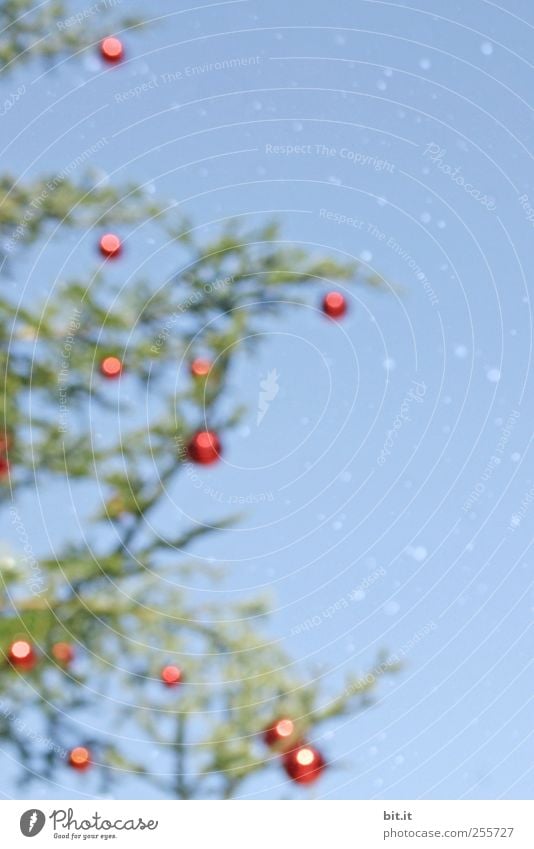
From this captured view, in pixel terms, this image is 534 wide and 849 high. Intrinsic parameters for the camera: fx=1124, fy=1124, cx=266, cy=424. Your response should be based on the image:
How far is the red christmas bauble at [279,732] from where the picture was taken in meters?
1.42

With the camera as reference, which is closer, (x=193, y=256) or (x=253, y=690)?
(x=253, y=690)

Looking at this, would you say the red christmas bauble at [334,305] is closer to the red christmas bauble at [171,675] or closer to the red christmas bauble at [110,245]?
the red christmas bauble at [110,245]

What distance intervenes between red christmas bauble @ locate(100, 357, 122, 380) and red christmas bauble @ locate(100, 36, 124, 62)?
0.45 metres

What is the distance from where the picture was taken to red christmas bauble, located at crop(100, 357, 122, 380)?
151 centimetres

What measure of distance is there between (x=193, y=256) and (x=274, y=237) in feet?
0.38

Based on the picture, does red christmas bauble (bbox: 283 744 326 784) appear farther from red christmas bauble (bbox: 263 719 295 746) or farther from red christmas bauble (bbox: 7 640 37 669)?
red christmas bauble (bbox: 7 640 37 669)

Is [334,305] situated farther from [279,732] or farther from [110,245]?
[279,732]

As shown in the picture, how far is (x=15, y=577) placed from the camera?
1408 mm

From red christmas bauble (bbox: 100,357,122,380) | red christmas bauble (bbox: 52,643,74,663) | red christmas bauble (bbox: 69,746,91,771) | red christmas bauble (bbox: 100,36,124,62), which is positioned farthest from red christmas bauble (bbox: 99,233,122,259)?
red christmas bauble (bbox: 69,746,91,771)

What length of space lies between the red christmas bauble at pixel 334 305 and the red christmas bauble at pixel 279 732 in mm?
557

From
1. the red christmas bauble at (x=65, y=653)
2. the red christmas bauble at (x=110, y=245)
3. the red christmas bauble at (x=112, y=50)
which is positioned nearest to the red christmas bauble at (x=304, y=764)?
the red christmas bauble at (x=65, y=653)
